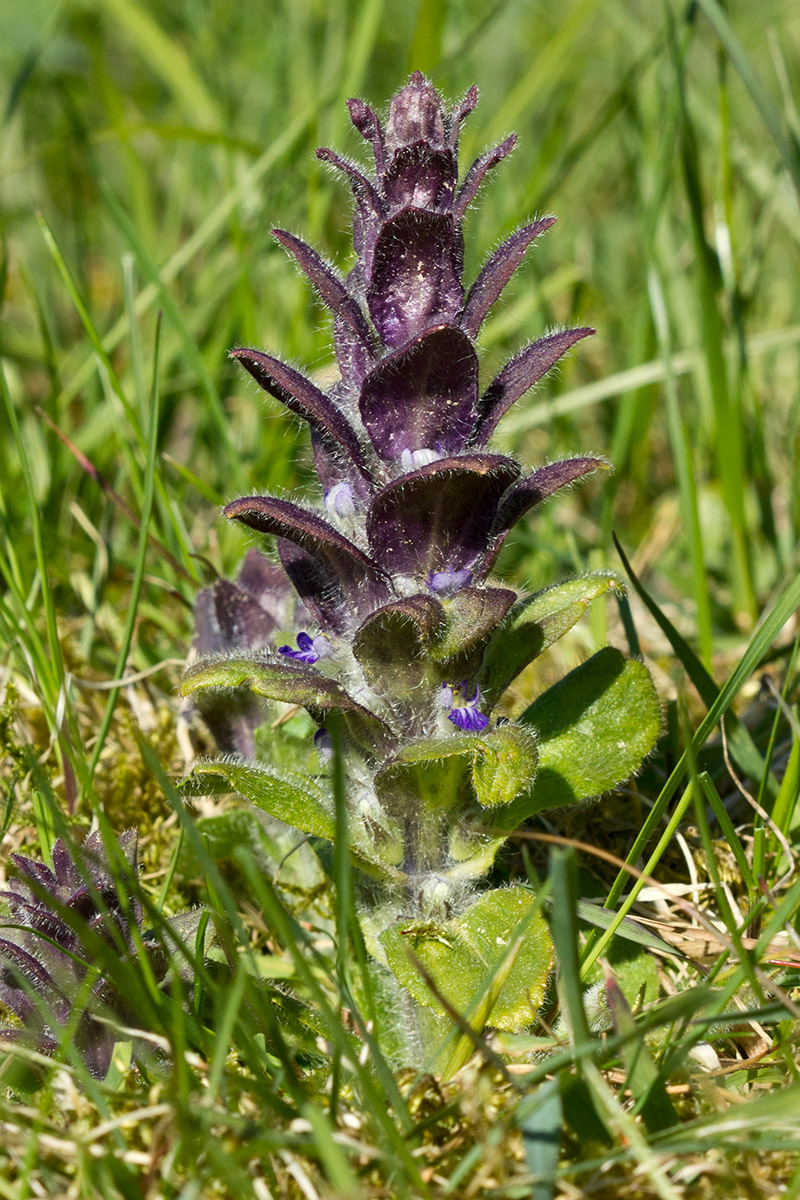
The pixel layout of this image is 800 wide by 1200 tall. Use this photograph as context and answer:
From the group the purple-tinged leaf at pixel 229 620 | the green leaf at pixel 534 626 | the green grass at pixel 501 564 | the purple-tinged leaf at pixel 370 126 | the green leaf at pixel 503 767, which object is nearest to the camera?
the green grass at pixel 501 564

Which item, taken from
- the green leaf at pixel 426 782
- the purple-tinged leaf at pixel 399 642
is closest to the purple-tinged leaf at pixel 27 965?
the green leaf at pixel 426 782

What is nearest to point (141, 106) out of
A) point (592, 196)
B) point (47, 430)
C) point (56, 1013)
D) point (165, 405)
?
point (592, 196)

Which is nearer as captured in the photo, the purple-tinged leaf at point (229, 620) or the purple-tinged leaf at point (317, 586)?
the purple-tinged leaf at point (317, 586)

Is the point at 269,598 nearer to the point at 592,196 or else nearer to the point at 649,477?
the point at 649,477

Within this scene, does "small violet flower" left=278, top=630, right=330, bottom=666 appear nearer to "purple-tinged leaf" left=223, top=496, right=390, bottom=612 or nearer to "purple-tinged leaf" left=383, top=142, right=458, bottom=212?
"purple-tinged leaf" left=223, top=496, right=390, bottom=612

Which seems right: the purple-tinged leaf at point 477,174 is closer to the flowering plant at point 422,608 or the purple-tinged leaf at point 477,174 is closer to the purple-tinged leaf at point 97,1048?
the flowering plant at point 422,608

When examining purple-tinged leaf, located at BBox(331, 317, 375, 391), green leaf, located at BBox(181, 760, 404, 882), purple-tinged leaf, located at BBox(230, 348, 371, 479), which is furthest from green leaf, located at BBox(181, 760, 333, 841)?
purple-tinged leaf, located at BBox(331, 317, 375, 391)
